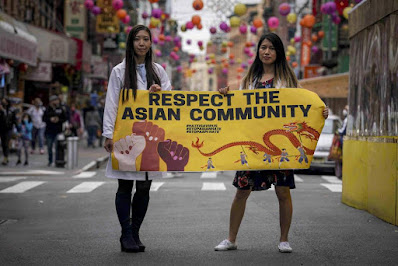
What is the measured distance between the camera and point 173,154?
732 centimetres

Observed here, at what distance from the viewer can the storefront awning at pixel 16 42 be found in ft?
82.2

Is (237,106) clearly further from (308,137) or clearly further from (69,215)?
(69,215)

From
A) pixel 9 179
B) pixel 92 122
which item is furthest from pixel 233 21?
pixel 9 179

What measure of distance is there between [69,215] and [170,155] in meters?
3.48

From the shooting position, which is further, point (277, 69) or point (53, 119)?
point (53, 119)

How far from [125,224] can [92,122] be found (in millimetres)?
25905

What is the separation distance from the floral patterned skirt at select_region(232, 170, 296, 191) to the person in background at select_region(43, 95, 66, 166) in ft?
47.0

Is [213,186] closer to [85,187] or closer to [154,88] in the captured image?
[85,187]

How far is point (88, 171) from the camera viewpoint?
2109cm

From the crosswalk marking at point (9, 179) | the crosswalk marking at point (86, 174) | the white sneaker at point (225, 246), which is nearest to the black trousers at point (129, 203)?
the white sneaker at point (225, 246)

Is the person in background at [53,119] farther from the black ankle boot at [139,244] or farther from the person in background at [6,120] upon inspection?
the black ankle boot at [139,244]

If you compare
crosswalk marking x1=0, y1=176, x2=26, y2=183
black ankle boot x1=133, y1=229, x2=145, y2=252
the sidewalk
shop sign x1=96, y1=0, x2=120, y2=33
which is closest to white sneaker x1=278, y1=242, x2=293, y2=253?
black ankle boot x1=133, y1=229, x2=145, y2=252

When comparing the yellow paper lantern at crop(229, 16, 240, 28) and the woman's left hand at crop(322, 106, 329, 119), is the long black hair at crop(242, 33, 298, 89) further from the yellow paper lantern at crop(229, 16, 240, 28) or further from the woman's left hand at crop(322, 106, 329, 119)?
the yellow paper lantern at crop(229, 16, 240, 28)

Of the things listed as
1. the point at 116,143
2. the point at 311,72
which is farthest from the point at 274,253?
the point at 311,72
